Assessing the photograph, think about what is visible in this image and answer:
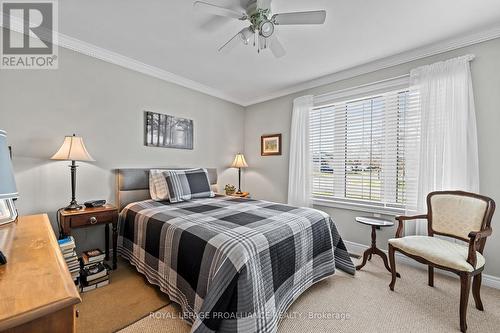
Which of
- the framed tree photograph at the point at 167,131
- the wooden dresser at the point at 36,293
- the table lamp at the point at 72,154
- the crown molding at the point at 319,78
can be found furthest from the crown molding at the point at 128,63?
the wooden dresser at the point at 36,293

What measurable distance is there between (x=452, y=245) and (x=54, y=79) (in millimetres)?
4404

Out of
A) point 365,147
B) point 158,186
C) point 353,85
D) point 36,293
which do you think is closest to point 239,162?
point 158,186

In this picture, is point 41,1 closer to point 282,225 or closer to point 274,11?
point 274,11

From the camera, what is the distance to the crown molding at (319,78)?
229 cm

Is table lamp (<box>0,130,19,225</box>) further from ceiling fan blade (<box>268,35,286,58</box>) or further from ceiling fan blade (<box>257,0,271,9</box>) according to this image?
ceiling fan blade (<box>268,35,286,58</box>)

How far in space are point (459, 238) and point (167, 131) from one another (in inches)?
147

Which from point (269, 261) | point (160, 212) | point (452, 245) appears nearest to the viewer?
point (269, 261)

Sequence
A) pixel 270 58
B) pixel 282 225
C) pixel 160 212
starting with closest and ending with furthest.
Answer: pixel 282 225
pixel 160 212
pixel 270 58

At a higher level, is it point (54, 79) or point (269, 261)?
point (54, 79)

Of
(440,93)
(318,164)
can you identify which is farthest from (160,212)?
(440,93)

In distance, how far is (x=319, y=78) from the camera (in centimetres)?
344

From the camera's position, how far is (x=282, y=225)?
1852 millimetres

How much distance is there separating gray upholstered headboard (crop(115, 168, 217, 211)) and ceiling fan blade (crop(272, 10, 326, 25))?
2.48 metres

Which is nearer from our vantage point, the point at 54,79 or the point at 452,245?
the point at 452,245
